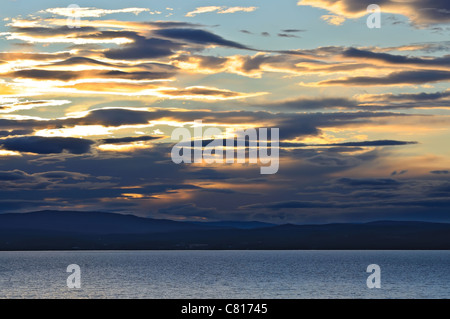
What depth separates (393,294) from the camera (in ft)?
376
